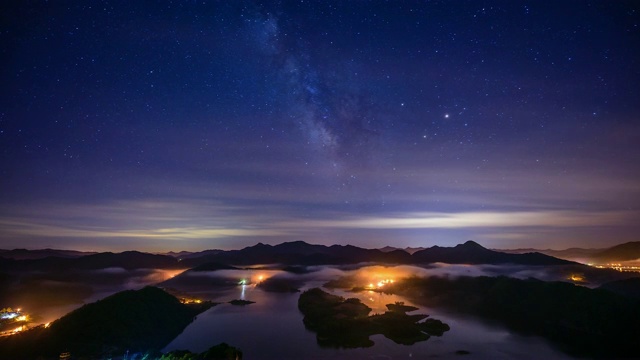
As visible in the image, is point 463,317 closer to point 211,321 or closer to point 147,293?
point 211,321

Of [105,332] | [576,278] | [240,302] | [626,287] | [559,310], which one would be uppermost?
[105,332]

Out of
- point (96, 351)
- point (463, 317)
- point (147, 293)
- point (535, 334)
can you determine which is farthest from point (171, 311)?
point (535, 334)

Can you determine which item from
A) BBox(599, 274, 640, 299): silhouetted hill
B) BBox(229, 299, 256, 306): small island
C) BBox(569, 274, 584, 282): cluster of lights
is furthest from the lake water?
BBox(569, 274, 584, 282): cluster of lights

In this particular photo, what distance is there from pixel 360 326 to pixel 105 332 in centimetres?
4432

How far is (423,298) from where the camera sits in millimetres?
123000

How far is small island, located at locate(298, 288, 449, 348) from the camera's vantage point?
61716 millimetres

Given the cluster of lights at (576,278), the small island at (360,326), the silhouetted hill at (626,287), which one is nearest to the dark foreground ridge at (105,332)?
the small island at (360,326)

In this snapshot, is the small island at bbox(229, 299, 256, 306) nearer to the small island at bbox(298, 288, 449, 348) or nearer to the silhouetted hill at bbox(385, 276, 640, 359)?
the small island at bbox(298, 288, 449, 348)

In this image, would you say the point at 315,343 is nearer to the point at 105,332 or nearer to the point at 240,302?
the point at 105,332

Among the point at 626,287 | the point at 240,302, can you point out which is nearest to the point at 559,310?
the point at 626,287

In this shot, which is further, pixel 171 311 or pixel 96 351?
pixel 171 311

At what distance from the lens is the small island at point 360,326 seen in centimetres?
6172

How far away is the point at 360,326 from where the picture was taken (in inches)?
2670

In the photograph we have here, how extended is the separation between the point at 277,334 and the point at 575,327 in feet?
216
